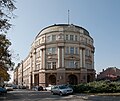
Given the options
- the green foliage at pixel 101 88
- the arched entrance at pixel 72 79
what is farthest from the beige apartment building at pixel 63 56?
the green foliage at pixel 101 88

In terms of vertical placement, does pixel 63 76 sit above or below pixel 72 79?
above

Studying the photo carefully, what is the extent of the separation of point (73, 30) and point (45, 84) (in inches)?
695

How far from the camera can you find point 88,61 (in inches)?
3369

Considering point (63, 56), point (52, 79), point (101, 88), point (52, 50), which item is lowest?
point (101, 88)

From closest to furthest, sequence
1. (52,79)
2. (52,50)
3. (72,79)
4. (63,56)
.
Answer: (63,56) < (52,50) < (72,79) < (52,79)

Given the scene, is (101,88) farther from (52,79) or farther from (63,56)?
(52,79)

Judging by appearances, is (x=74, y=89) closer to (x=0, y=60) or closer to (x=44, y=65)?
(x=0, y=60)

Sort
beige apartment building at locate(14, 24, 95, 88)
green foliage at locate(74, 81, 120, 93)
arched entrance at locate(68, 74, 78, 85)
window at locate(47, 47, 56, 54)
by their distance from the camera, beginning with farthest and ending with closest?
arched entrance at locate(68, 74, 78, 85), window at locate(47, 47, 56, 54), beige apartment building at locate(14, 24, 95, 88), green foliage at locate(74, 81, 120, 93)

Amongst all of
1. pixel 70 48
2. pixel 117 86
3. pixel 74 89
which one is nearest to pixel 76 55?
pixel 70 48

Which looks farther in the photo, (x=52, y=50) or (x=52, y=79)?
(x=52, y=79)

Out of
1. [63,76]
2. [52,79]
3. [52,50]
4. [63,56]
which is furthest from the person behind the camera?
[52,79]

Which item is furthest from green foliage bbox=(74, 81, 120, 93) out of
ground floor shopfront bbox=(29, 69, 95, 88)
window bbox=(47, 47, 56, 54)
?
window bbox=(47, 47, 56, 54)

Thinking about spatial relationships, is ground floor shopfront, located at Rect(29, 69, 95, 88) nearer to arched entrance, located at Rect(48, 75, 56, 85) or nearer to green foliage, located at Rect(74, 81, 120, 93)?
arched entrance, located at Rect(48, 75, 56, 85)

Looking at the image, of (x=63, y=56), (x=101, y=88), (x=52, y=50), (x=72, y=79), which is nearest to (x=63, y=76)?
(x=72, y=79)
